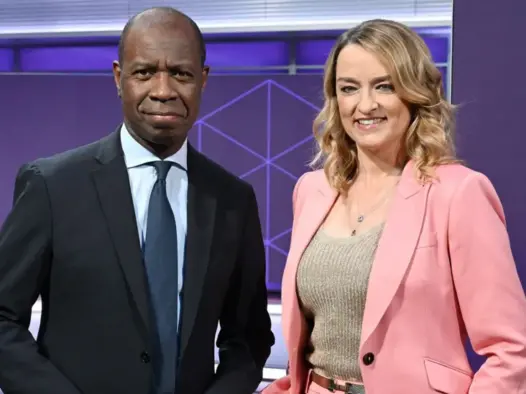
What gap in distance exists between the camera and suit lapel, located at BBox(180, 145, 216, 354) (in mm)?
1452

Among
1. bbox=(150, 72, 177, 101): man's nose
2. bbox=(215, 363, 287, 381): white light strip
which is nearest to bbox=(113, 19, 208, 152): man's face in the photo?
bbox=(150, 72, 177, 101): man's nose

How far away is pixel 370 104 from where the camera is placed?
1660 millimetres

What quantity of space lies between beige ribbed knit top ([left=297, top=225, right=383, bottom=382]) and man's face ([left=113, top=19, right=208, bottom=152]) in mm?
507

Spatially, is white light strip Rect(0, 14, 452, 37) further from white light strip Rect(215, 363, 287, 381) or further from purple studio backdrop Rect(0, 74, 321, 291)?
white light strip Rect(215, 363, 287, 381)

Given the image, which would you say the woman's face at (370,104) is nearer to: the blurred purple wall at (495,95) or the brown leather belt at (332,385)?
the brown leather belt at (332,385)

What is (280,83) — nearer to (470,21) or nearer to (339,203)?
(470,21)

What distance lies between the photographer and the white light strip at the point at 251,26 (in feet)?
Answer: 11.8

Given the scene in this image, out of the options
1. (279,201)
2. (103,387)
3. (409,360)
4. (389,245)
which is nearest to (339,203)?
(389,245)

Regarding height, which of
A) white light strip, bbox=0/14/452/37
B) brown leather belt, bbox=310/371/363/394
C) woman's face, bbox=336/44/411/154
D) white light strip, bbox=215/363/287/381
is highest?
white light strip, bbox=0/14/452/37

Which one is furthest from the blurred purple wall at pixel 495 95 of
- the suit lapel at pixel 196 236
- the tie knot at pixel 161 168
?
the tie knot at pixel 161 168

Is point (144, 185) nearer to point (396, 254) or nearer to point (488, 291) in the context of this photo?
point (396, 254)

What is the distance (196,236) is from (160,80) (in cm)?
36

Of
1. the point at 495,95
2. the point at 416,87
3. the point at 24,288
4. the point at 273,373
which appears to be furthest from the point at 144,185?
the point at 273,373

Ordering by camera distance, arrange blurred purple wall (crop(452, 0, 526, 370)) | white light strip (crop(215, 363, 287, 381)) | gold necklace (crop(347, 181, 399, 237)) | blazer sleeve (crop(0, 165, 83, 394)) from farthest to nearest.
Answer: white light strip (crop(215, 363, 287, 381)) → blurred purple wall (crop(452, 0, 526, 370)) → gold necklace (crop(347, 181, 399, 237)) → blazer sleeve (crop(0, 165, 83, 394))
